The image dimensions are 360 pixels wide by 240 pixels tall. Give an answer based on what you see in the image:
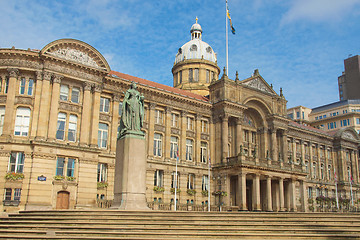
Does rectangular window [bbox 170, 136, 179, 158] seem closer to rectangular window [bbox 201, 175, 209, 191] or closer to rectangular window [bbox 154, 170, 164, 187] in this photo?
rectangular window [bbox 154, 170, 164, 187]

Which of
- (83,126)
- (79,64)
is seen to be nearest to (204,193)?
(83,126)

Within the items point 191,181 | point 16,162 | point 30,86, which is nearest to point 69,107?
point 30,86

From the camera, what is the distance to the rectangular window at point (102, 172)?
4166 centimetres

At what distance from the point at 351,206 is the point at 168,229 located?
204 ft

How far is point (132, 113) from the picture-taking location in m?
24.0

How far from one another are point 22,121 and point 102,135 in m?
8.83

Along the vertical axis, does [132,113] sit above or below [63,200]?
above

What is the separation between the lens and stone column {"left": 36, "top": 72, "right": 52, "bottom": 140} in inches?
1479

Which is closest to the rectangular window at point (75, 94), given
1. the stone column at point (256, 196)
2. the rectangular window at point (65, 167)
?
the rectangular window at point (65, 167)

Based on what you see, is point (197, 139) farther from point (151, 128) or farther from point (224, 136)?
point (151, 128)

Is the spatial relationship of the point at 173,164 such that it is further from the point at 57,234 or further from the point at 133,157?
the point at 57,234

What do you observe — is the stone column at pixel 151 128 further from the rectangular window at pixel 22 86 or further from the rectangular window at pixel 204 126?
the rectangular window at pixel 22 86

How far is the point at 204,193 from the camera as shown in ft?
163

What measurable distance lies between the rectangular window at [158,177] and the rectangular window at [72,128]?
1112 centimetres
